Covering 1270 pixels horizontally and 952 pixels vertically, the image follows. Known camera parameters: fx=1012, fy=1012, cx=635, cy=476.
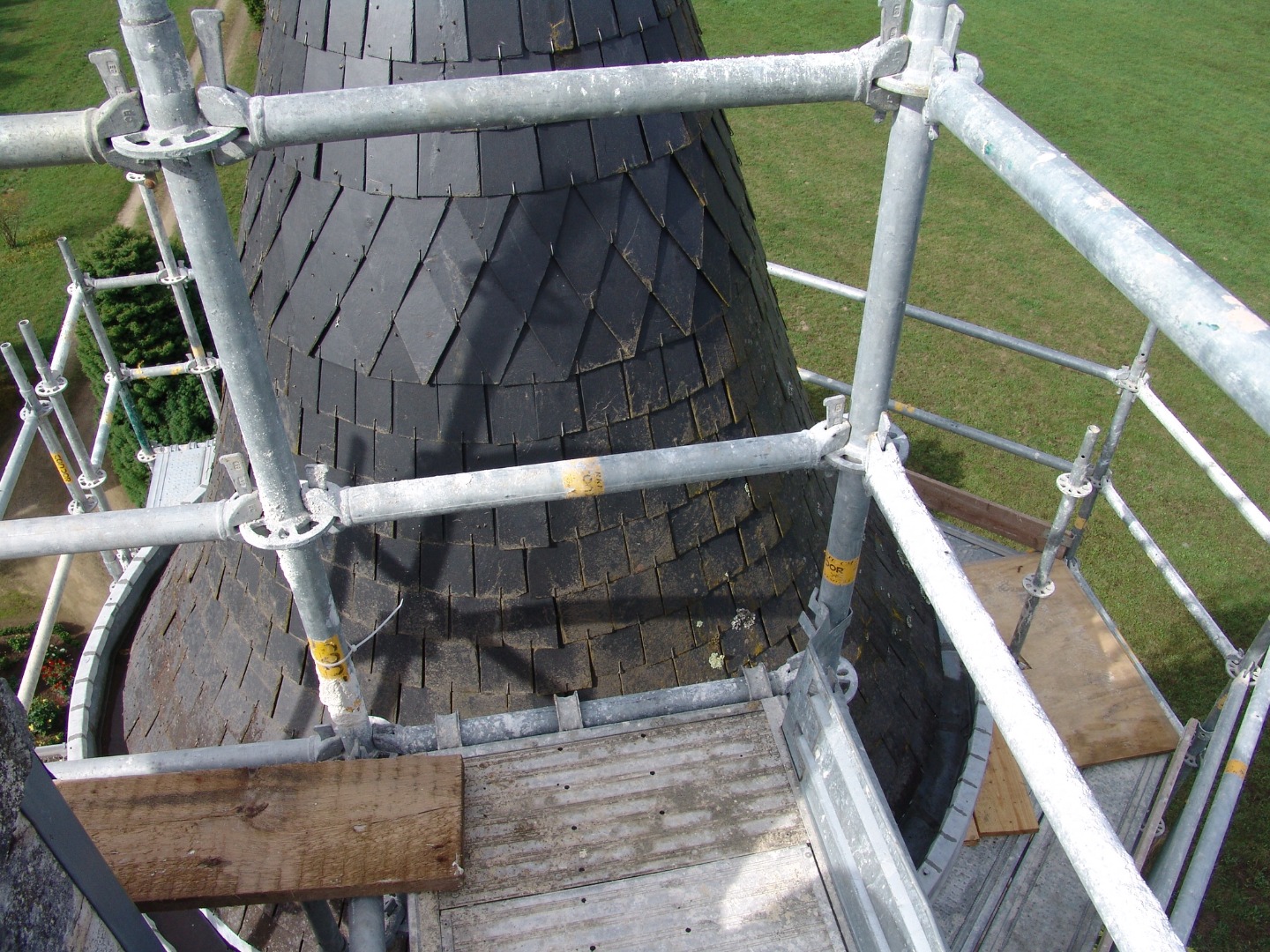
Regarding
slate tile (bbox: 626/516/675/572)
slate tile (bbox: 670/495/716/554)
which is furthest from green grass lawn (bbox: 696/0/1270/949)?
slate tile (bbox: 626/516/675/572)

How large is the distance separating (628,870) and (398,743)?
1073 mm

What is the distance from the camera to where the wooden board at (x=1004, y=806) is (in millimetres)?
7926

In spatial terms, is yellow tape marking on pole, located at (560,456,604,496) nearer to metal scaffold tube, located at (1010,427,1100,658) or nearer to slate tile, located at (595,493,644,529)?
slate tile, located at (595,493,644,529)

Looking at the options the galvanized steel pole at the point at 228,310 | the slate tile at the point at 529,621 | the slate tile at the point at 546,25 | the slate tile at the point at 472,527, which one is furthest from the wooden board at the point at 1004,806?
the slate tile at the point at 546,25

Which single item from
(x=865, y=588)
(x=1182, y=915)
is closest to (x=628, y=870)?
(x=865, y=588)

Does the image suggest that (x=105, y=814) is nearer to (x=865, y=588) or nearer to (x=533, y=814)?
(x=533, y=814)

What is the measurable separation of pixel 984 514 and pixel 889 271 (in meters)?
10.1

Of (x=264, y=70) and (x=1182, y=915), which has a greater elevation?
(x=264, y=70)

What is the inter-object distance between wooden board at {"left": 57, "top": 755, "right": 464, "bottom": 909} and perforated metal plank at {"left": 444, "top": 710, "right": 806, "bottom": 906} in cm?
23

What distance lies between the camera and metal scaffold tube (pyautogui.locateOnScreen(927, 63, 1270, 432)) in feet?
5.91

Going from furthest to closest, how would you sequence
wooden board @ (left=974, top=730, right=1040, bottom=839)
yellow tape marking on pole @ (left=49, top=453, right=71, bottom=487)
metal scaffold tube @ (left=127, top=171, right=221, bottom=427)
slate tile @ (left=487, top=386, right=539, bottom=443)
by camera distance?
yellow tape marking on pole @ (left=49, top=453, right=71, bottom=487)
metal scaffold tube @ (left=127, top=171, right=221, bottom=427)
wooden board @ (left=974, top=730, right=1040, bottom=839)
slate tile @ (left=487, top=386, right=539, bottom=443)

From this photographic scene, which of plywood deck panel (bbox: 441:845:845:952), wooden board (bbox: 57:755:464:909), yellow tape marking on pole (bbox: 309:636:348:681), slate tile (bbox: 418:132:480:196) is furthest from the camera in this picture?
slate tile (bbox: 418:132:480:196)

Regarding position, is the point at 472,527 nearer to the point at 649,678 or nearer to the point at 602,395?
the point at 602,395

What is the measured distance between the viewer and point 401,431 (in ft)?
14.1
